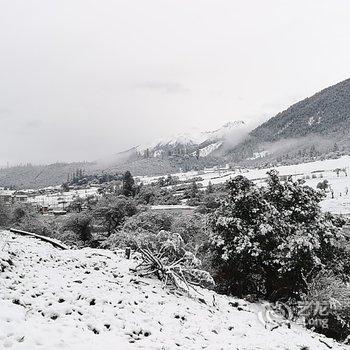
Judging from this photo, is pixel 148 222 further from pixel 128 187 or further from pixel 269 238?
pixel 128 187

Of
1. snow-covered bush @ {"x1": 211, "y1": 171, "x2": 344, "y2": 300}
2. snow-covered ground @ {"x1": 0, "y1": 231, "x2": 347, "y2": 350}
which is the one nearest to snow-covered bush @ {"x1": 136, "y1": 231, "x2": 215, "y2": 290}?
snow-covered ground @ {"x1": 0, "y1": 231, "x2": 347, "y2": 350}

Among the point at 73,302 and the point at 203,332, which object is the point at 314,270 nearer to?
the point at 203,332

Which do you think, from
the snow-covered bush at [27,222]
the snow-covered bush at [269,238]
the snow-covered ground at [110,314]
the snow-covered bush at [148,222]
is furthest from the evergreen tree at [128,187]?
the snow-covered ground at [110,314]

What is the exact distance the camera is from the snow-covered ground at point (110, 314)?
848 cm

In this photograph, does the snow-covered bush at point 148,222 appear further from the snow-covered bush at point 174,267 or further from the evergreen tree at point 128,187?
the evergreen tree at point 128,187

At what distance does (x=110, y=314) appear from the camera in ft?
33.9

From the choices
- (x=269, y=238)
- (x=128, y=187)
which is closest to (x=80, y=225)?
(x=128, y=187)

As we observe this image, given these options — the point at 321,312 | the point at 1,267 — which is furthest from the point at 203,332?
the point at 321,312

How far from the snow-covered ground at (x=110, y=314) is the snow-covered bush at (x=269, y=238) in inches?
156

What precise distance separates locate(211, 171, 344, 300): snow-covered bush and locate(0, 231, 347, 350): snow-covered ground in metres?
3.97

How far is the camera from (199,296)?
15289 mm

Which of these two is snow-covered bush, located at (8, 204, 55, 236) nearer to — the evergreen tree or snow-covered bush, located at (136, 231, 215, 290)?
A: the evergreen tree

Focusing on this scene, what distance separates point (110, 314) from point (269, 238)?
460 inches

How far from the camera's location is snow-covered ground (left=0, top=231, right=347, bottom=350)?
8.48 m
